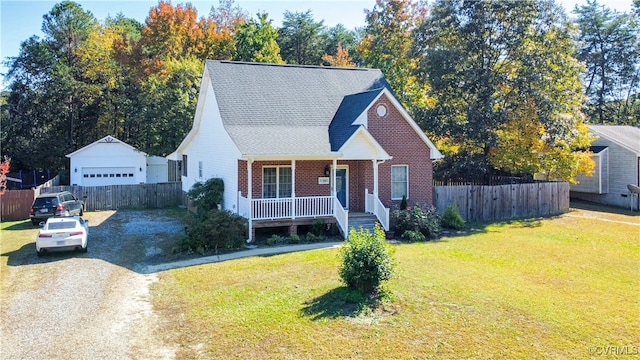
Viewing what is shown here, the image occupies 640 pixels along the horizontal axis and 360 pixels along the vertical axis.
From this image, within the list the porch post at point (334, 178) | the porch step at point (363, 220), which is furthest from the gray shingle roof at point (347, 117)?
the porch step at point (363, 220)

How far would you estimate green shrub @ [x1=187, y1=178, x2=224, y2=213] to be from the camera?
21031 millimetres

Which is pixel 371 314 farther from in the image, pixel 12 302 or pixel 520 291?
pixel 12 302

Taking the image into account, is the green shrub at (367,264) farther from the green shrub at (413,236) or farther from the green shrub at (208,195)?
the green shrub at (208,195)

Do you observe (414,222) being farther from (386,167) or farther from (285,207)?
Result: (285,207)

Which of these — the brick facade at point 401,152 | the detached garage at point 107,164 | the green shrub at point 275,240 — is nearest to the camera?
the green shrub at point 275,240

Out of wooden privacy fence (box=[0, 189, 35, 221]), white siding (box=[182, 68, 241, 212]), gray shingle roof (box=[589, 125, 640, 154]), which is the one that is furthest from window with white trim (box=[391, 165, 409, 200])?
wooden privacy fence (box=[0, 189, 35, 221])

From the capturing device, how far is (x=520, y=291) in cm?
1202

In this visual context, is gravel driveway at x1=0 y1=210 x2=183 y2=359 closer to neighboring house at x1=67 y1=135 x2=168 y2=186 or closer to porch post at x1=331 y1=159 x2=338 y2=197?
porch post at x1=331 y1=159 x2=338 y2=197

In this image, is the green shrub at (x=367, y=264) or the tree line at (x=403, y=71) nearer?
the green shrub at (x=367, y=264)

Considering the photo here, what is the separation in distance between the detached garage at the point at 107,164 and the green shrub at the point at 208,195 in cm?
1521

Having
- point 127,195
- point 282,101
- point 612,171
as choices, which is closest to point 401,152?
point 282,101

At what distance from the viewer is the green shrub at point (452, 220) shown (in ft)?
70.6

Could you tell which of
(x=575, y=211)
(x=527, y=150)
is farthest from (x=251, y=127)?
(x=575, y=211)

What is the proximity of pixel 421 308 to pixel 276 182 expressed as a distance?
432 inches
